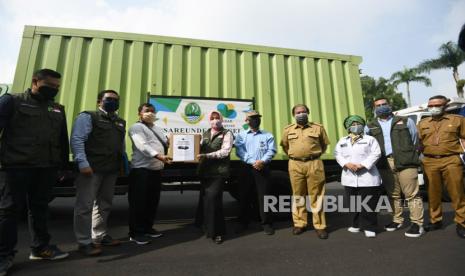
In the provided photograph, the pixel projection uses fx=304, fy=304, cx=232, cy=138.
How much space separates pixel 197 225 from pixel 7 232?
7.24 ft

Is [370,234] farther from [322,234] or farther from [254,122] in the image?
[254,122]

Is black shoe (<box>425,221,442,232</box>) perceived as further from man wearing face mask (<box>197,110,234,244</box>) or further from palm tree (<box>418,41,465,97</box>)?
palm tree (<box>418,41,465,97</box>)

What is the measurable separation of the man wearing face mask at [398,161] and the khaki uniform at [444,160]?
0.56ft

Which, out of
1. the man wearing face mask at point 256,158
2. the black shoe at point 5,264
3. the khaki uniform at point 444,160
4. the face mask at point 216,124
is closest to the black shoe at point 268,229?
the man wearing face mask at point 256,158

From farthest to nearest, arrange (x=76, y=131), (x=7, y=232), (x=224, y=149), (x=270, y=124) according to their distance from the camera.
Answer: (x=270, y=124) → (x=224, y=149) → (x=76, y=131) → (x=7, y=232)

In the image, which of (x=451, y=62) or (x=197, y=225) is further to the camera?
(x=451, y=62)

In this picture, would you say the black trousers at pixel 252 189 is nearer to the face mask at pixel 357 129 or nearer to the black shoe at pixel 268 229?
the black shoe at pixel 268 229

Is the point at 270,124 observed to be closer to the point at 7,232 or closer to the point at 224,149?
the point at 224,149

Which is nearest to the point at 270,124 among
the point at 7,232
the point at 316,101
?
the point at 316,101

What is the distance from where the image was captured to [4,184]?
258 cm

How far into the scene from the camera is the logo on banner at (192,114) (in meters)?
4.15

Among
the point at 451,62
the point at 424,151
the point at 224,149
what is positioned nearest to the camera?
the point at 224,149

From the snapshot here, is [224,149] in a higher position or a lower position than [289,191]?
higher

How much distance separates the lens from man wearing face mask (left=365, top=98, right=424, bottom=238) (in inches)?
149
